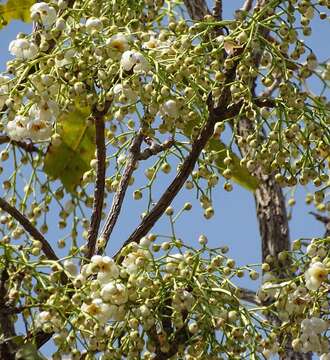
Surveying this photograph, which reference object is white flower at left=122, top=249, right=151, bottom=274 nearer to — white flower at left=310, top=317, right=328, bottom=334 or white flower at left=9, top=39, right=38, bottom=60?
white flower at left=310, top=317, right=328, bottom=334

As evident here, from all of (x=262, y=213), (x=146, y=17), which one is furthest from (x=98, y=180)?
(x=262, y=213)

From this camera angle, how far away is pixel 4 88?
2602 mm

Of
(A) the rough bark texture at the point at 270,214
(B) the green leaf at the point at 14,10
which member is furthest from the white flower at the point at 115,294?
(A) the rough bark texture at the point at 270,214

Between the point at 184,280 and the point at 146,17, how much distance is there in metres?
1.30

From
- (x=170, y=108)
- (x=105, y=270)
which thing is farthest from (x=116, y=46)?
(x=105, y=270)

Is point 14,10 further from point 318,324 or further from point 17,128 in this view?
point 318,324

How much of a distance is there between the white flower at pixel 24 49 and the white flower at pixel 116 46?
203 mm

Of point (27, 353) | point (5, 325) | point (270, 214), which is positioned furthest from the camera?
point (270, 214)

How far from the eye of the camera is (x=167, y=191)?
8.75ft

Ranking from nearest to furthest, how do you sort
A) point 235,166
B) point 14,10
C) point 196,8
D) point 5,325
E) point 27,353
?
point 27,353 < point 5,325 < point 235,166 < point 14,10 < point 196,8

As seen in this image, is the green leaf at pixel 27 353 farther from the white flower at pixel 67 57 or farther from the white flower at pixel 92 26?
the white flower at pixel 92 26

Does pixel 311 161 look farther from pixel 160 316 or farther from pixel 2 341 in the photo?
pixel 2 341

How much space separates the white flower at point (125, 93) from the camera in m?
2.47

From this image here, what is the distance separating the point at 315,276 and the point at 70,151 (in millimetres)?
631
